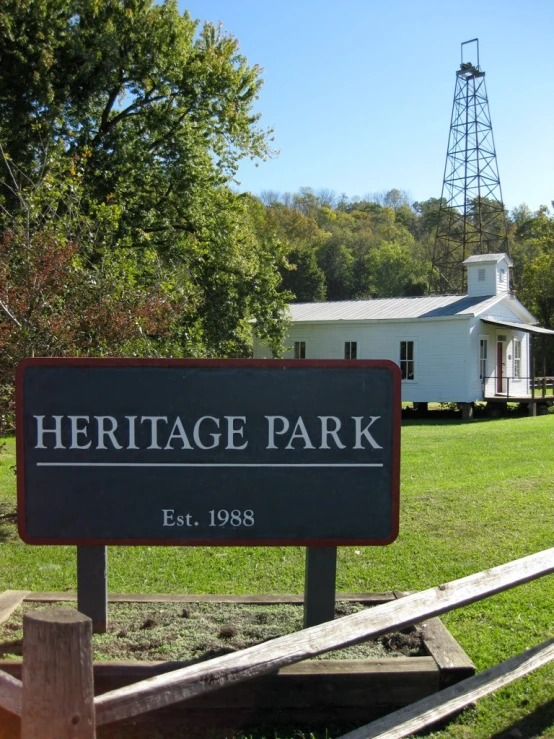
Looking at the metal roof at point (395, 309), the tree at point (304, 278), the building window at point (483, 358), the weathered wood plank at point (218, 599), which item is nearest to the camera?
the weathered wood plank at point (218, 599)

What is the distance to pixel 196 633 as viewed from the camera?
14.5ft

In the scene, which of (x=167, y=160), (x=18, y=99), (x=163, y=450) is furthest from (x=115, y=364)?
(x=167, y=160)

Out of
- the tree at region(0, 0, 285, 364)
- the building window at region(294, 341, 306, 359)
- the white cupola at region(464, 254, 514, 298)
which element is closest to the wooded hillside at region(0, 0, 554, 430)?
the tree at region(0, 0, 285, 364)

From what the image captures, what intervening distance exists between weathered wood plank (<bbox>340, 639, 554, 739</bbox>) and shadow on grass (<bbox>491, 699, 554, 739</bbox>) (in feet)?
0.68

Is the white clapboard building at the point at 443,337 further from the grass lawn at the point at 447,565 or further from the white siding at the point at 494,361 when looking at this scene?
the grass lawn at the point at 447,565

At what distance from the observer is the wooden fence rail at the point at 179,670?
2.51 metres

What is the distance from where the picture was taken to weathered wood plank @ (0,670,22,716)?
2.71m

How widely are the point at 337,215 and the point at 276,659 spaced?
288 feet

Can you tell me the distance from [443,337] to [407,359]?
1.59 meters

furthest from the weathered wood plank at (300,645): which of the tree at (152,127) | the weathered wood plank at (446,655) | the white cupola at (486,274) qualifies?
the white cupola at (486,274)

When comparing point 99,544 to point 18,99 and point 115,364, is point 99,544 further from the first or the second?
point 18,99

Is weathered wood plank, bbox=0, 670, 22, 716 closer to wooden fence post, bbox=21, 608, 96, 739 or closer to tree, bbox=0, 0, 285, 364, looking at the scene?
wooden fence post, bbox=21, 608, 96, 739

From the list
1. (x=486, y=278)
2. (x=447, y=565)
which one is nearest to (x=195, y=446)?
(x=447, y=565)

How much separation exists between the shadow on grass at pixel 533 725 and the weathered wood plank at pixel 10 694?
2332mm
